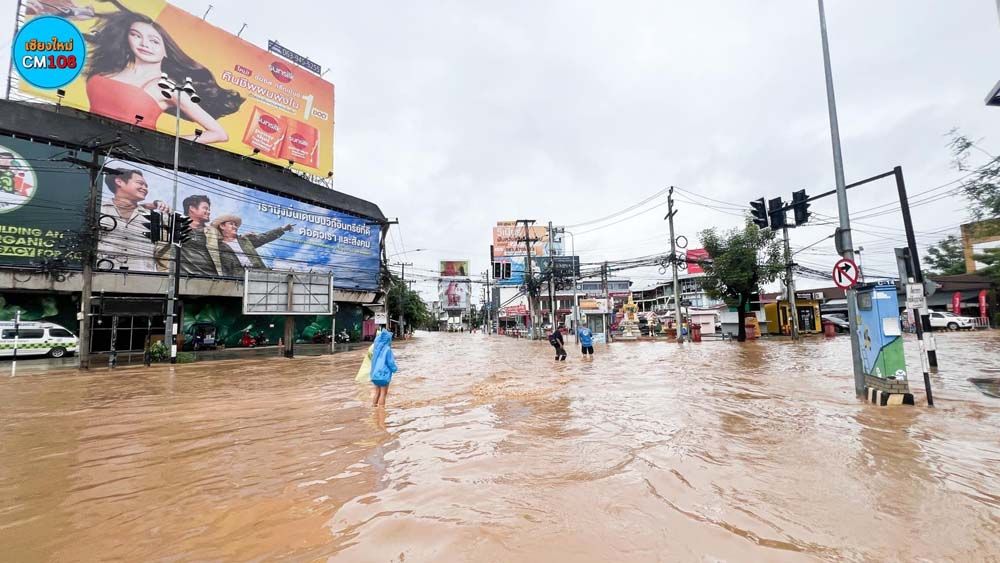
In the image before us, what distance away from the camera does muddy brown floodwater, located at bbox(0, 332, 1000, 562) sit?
2701 mm

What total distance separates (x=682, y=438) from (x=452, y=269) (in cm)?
6292

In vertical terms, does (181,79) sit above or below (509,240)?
above

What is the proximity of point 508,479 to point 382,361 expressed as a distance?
13.9 feet

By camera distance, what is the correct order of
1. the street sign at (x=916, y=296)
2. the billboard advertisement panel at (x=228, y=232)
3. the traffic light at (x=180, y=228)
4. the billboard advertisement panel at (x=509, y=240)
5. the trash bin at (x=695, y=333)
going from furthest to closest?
the billboard advertisement panel at (x=509, y=240) < the trash bin at (x=695, y=333) < the billboard advertisement panel at (x=228, y=232) < the traffic light at (x=180, y=228) < the street sign at (x=916, y=296)

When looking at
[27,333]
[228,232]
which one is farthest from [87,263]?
[228,232]

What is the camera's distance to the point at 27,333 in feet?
62.6

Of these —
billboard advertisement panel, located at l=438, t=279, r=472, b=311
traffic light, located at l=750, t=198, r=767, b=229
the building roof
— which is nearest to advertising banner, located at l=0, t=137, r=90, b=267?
the building roof

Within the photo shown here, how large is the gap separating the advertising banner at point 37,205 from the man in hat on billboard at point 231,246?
6011mm

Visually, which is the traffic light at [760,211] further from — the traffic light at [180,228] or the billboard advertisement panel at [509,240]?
the billboard advertisement panel at [509,240]

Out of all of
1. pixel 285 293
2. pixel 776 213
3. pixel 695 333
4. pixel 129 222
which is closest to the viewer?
pixel 776 213

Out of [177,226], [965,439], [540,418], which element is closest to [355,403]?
[540,418]

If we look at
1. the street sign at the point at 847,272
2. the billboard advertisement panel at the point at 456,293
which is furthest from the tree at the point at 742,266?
the billboard advertisement panel at the point at 456,293

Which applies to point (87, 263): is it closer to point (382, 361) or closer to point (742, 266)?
point (382, 361)

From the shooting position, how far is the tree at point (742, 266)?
91.8ft
